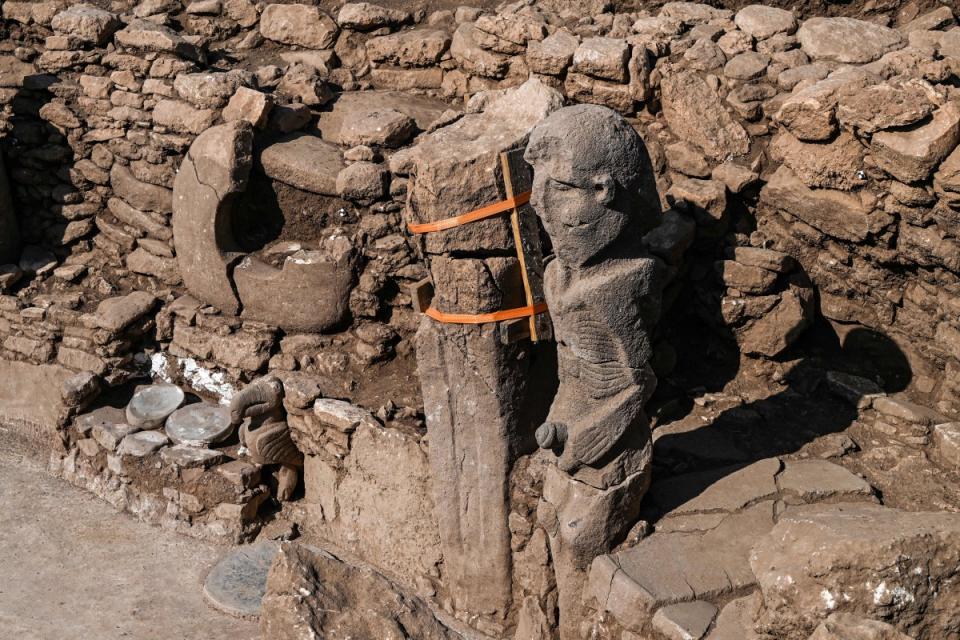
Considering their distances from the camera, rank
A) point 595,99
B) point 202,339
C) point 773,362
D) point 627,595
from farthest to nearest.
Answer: point 202,339 → point 595,99 → point 773,362 → point 627,595

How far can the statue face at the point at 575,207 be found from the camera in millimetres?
4992

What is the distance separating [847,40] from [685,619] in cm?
374

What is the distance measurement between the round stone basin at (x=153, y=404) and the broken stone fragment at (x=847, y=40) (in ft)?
16.0

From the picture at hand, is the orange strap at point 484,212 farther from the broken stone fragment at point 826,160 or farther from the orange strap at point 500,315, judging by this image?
the broken stone fragment at point 826,160

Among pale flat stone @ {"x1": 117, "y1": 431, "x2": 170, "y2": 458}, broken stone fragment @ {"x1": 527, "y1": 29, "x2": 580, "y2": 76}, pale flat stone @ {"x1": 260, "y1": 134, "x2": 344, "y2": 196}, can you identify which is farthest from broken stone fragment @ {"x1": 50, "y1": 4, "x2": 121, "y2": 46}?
broken stone fragment @ {"x1": 527, "y1": 29, "x2": 580, "y2": 76}

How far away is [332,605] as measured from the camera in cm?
548

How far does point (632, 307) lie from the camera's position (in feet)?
17.0

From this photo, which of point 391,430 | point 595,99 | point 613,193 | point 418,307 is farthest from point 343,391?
point 613,193

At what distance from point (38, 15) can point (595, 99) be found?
4.83m

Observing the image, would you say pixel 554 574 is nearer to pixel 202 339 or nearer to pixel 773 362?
pixel 773 362

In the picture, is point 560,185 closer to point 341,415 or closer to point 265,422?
point 341,415

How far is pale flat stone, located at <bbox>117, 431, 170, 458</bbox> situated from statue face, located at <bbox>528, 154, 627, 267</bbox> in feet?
12.8

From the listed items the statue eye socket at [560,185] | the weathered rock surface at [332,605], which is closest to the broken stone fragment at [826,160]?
the statue eye socket at [560,185]

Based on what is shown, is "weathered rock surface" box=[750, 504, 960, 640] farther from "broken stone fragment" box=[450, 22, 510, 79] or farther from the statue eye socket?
"broken stone fragment" box=[450, 22, 510, 79]
